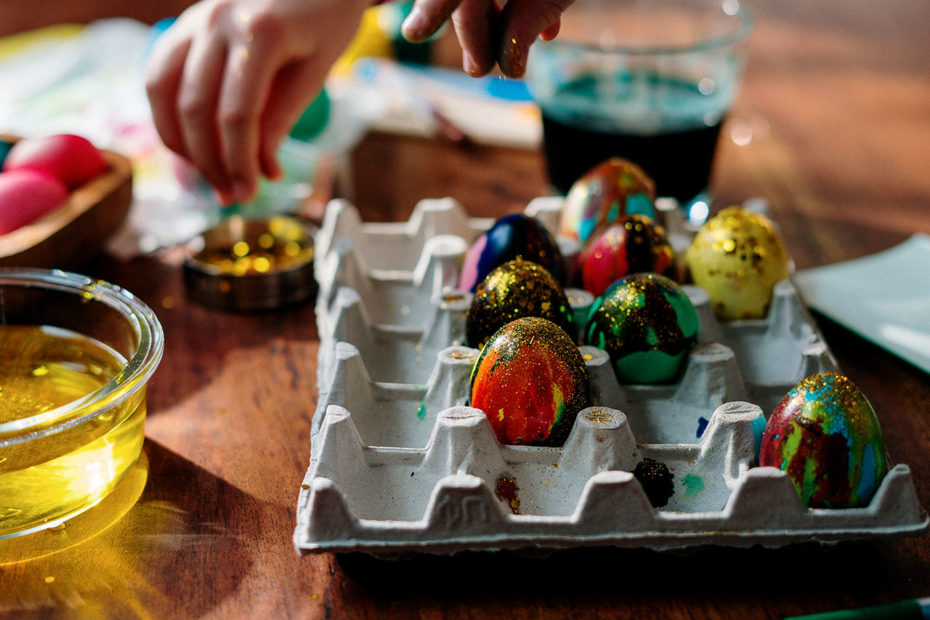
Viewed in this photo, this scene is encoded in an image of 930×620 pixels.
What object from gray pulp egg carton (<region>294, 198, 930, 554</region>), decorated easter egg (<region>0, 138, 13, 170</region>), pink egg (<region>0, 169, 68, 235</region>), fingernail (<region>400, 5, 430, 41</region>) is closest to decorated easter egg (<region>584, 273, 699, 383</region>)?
gray pulp egg carton (<region>294, 198, 930, 554</region>)

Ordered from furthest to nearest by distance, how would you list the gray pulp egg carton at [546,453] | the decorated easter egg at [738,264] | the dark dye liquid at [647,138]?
the dark dye liquid at [647,138], the decorated easter egg at [738,264], the gray pulp egg carton at [546,453]

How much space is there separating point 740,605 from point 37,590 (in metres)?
0.42

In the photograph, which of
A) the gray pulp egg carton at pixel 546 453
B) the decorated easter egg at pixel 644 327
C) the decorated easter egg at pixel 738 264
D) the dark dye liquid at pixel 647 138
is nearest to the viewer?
the gray pulp egg carton at pixel 546 453

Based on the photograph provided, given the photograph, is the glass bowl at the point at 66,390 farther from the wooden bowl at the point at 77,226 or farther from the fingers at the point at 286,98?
the fingers at the point at 286,98

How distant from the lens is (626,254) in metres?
0.74

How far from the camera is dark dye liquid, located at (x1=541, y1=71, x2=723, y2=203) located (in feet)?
3.36

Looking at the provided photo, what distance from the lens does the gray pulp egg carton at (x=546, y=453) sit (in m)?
0.52

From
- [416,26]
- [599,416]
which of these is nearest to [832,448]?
[599,416]

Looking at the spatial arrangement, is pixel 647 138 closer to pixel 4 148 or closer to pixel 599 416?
pixel 599 416

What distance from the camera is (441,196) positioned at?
1142 millimetres

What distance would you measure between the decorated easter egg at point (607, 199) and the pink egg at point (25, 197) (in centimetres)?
51

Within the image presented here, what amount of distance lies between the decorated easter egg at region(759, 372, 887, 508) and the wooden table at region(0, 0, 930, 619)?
0.13 ft

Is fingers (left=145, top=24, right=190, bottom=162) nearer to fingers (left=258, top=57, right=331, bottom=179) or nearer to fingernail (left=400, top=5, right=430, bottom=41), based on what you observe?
fingers (left=258, top=57, right=331, bottom=179)

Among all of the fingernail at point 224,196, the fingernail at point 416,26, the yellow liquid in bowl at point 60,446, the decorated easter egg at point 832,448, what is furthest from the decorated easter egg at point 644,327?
the fingernail at point 224,196
